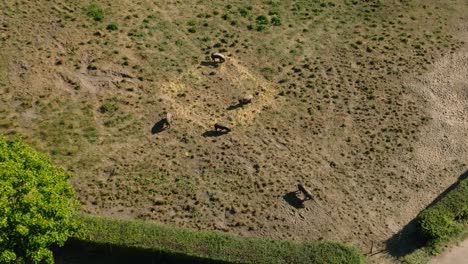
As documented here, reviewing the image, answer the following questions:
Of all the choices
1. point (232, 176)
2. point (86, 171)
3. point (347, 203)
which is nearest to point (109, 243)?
point (86, 171)

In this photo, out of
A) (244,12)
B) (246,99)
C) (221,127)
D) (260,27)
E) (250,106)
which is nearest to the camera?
(221,127)

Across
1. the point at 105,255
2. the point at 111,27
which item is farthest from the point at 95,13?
the point at 105,255

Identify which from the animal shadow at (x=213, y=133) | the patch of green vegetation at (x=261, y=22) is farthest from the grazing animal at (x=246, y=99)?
the patch of green vegetation at (x=261, y=22)

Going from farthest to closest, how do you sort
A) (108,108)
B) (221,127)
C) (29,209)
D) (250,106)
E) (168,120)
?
(250,106) < (108,108) < (168,120) < (221,127) < (29,209)

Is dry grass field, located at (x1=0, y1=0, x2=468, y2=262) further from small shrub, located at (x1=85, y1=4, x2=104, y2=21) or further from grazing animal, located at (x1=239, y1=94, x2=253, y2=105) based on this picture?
grazing animal, located at (x1=239, y1=94, x2=253, y2=105)

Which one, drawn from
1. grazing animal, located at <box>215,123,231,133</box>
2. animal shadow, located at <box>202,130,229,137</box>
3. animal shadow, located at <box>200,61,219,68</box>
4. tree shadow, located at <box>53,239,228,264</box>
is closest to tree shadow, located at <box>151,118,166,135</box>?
animal shadow, located at <box>202,130,229,137</box>

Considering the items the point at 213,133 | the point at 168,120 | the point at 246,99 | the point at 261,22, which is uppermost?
the point at 261,22

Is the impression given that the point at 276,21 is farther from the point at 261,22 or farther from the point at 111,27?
the point at 111,27
